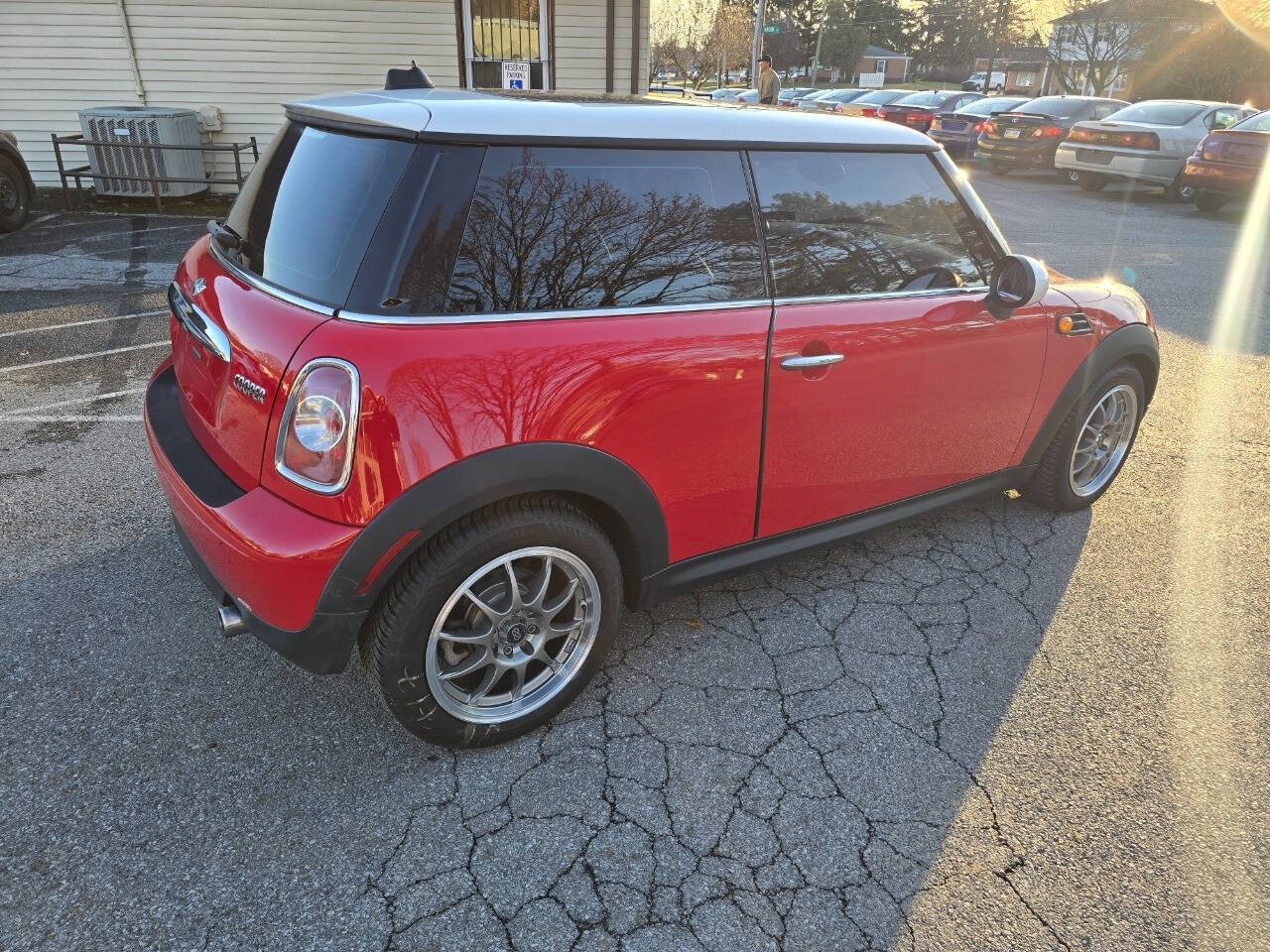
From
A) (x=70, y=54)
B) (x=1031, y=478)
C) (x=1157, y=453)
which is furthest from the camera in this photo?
(x=70, y=54)

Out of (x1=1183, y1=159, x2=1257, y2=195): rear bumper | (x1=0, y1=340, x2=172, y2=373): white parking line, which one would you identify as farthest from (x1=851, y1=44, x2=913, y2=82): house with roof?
(x1=0, y1=340, x2=172, y2=373): white parking line

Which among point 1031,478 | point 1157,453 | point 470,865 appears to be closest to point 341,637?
point 470,865

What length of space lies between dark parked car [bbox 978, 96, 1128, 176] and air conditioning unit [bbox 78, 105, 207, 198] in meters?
14.8

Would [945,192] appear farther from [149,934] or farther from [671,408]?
[149,934]

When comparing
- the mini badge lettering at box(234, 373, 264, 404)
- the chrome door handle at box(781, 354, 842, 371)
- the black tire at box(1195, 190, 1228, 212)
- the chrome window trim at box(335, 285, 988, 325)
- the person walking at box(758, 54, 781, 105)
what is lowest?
the black tire at box(1195, 190, 1228, 212)

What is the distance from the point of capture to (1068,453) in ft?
11.9

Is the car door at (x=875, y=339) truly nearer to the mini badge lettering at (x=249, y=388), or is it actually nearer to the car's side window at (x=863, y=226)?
the car's side window at (x=863, y=226)

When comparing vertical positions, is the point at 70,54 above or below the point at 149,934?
above

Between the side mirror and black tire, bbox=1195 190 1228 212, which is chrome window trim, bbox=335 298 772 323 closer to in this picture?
the side mirror

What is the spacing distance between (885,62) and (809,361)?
83.7 m

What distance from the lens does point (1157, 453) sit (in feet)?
14.9

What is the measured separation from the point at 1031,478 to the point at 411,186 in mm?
2911

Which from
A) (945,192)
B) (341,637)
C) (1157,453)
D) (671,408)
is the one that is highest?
(945,192)

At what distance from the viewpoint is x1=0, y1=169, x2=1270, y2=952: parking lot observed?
1.96 m
